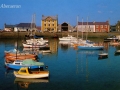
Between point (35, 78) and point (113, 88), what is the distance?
27.2ft

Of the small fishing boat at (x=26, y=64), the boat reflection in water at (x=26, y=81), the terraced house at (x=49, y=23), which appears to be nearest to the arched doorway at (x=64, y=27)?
the terraced house at (x=49, y=23)

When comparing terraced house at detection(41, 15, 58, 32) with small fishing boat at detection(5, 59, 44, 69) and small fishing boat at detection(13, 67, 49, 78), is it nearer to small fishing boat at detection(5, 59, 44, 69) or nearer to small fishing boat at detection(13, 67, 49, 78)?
small fishing boat at detection(5, 59, 44, 69)

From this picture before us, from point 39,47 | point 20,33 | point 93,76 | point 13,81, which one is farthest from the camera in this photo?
point 20,33

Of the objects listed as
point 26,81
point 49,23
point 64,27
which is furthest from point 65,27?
point 26,81

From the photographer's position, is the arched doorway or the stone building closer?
the stone building

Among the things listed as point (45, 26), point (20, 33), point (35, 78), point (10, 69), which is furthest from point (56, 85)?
point (45, 26)

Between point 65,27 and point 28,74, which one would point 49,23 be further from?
point 28,74

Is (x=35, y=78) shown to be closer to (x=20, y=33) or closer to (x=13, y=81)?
(x=13, y=81)

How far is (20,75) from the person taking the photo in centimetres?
2511

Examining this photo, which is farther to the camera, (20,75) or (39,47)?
(39,47)

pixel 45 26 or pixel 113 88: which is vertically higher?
pixel 45 26

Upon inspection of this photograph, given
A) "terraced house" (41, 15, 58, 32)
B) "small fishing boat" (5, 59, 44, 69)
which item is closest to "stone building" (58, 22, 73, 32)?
"terraced house" (41, 15, 58, 32)

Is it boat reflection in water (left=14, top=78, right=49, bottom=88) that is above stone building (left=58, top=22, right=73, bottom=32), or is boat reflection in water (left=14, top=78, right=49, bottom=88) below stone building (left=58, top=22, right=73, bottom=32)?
below

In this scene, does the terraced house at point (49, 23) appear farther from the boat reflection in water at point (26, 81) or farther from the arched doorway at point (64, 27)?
the boat reflection in water at point (26, 81)
